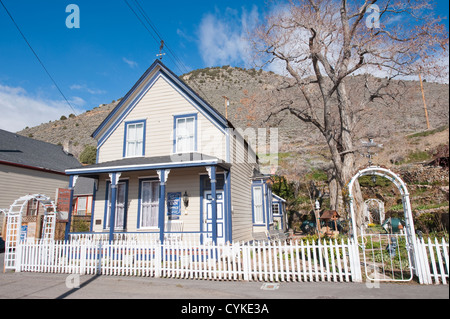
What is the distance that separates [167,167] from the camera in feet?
36.9

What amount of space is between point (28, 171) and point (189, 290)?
1810 cm

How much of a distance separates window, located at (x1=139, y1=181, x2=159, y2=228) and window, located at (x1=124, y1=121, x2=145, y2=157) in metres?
1.66

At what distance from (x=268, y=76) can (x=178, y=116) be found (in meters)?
7.90

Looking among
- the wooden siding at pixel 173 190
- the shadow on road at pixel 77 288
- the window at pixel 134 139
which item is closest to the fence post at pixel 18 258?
the shadow on road at pixel 77 288

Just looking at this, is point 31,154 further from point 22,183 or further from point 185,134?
point 185,134

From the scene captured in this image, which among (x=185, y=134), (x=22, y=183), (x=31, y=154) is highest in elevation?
(x=31, y=154)

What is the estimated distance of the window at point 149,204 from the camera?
12898mm

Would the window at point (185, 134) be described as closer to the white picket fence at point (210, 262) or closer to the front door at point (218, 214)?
the front door at point (218, 214)

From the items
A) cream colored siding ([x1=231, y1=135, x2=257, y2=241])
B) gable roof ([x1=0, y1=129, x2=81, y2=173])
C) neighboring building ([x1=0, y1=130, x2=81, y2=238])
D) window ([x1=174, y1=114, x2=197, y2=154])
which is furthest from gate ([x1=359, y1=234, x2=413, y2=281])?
gable roof ([x1=0, y1=129, x2=81, y2=173])

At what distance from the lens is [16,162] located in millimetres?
18609

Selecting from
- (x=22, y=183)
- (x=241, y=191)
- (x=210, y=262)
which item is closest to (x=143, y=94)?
(x=241, y=191)
